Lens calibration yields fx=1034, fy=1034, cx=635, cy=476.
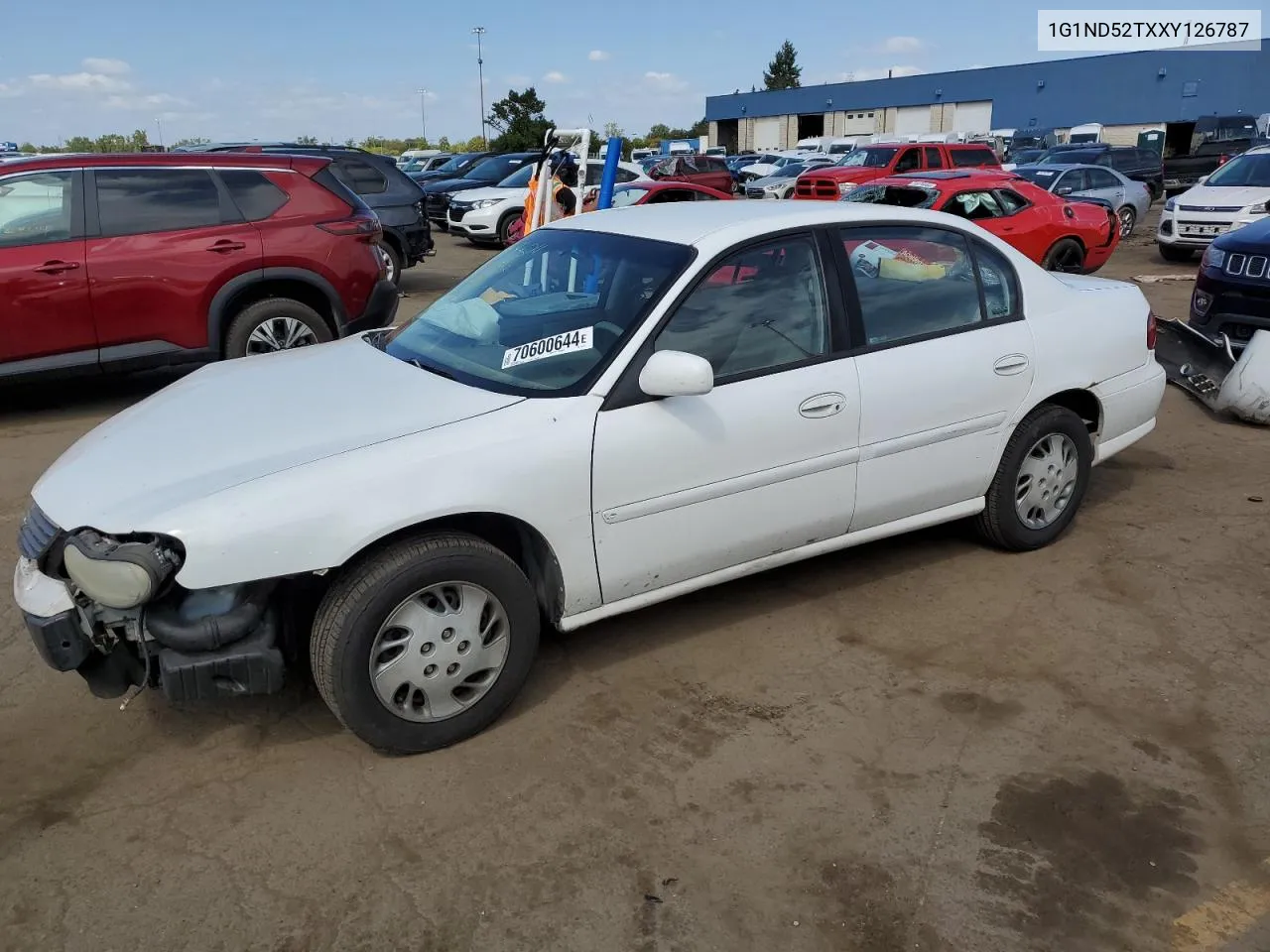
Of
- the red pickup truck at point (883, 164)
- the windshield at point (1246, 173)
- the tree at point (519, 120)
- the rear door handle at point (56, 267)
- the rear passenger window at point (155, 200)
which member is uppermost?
the tree at point (519, 120)

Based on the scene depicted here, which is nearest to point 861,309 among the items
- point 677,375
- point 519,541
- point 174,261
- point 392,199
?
point 677,375

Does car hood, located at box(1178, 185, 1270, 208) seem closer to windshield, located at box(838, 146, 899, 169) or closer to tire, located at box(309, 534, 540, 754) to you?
windshield, located at box(838, 146, 899, 169)

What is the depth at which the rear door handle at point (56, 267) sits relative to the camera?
6.79 meters

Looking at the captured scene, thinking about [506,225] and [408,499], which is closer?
[408,499]

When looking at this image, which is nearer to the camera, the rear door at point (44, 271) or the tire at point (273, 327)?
the rear door at point (44, 271)

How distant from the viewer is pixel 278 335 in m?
7.67

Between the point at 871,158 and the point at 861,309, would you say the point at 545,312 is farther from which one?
the point at 871,158

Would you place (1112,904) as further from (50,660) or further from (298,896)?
(50,660)

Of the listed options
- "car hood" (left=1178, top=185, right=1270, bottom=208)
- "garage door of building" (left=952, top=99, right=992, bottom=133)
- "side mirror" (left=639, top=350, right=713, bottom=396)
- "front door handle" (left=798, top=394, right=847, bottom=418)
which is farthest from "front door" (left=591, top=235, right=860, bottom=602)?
"garage door of building" (left=952, top=99, right=992, bottom=133)

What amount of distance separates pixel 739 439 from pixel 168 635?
1919 mm

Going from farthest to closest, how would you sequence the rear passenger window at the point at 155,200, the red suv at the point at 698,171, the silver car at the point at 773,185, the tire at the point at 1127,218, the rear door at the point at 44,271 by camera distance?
the silver car at the point at 773,185, the red suv at the point at 698,171, the tire at the point at 1127,218, the rear passenger window at the point at 155,200, the rear door at the point at 44,271

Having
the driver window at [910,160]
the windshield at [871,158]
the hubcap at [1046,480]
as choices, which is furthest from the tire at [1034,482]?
the driver window at [910,160]

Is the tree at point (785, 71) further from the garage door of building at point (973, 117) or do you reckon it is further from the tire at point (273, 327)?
the tire at point (273, 327)

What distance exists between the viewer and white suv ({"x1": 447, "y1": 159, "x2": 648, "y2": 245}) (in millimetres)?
17781
